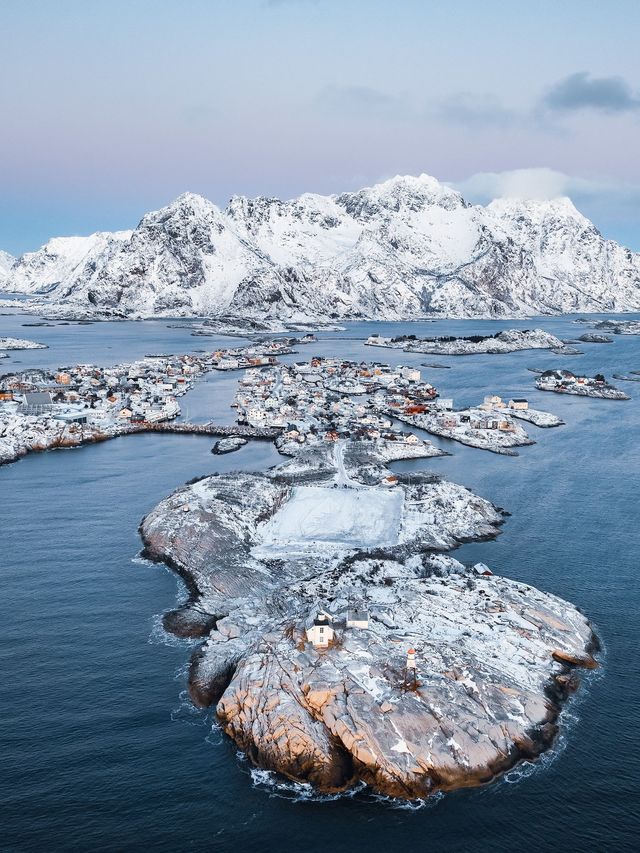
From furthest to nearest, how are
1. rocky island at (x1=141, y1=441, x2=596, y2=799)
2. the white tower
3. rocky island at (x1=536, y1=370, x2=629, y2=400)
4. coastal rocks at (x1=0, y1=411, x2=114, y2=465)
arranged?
rocky island at (x1=536, y1=370, x2=629, y2=400) → coastal rocks at (x1=0, y1=411, x2=114, y2=465) → the white tower → rocky island at (x1=141, y1=441, x2=596, y2=799)

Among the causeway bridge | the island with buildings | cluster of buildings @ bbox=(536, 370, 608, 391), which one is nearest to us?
the island with buildings

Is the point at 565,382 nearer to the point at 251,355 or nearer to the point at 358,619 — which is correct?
the point at 251,355

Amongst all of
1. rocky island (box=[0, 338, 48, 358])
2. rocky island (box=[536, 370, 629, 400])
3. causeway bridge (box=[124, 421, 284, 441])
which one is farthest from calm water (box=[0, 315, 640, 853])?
rocky island (box=[0, 338, 48, 358])

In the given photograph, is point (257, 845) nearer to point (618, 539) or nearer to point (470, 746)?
point (470, 746)

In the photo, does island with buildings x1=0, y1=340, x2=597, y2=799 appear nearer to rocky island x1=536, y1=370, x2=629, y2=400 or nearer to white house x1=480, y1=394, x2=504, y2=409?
white house x1=480, y1=394, x2=504, y2=409

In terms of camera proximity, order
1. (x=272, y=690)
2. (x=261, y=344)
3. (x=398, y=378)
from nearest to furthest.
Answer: (x=272, y=690) → (x=398, y=378) → (x=261, y=344)

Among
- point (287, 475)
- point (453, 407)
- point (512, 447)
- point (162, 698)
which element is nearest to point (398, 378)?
point (453, 407)

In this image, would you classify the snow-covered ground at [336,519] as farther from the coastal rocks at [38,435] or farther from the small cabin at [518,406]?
the small cabin at [518,406]
